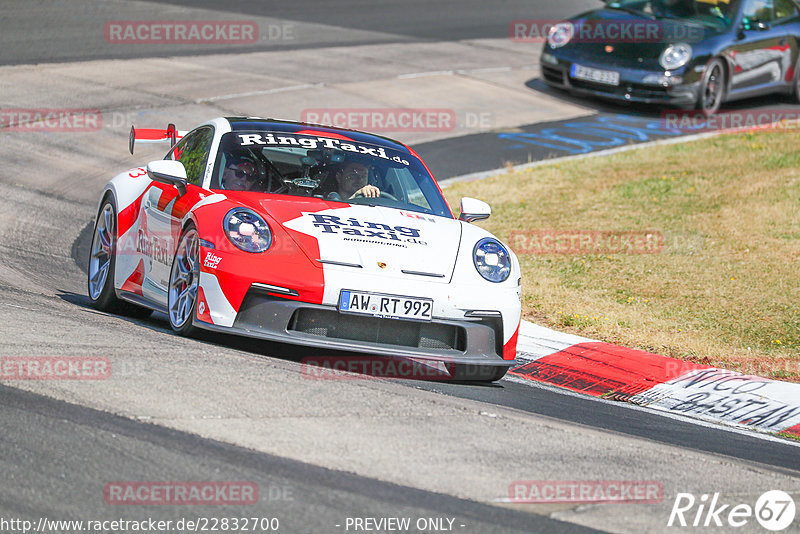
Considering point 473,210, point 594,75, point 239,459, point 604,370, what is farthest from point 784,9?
point 239,459

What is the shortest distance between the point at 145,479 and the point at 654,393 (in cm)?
403

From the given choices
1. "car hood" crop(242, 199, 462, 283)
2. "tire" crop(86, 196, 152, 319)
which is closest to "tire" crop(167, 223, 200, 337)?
"car hood" crop(242, 199, 462, 283)

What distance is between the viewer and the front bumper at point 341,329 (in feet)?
19.7

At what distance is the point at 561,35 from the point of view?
56.7 feet

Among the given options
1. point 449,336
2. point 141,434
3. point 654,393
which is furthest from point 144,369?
Answer: point 654,393

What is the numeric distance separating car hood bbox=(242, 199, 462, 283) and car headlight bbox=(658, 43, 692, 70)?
1039 cm

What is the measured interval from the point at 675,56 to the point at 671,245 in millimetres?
6301

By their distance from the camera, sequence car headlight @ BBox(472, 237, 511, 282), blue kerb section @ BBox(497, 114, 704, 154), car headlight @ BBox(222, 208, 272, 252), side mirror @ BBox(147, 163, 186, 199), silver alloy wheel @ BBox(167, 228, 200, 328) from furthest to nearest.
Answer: blue kerb section @ BBox(497, 114, 704, 154) < side mirror @ BBox(147, 163, 186, 199) < car headlight @ BBox(472, 237, 511, 282) < silver alloy wheel @ BBox(167, 228, 200, 328) < car headlight @ BBox(222, 208, 272, 252)

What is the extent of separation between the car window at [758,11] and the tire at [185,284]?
1300cm

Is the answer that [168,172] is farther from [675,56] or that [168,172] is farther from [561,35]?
[561,35]

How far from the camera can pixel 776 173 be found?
1344 cm

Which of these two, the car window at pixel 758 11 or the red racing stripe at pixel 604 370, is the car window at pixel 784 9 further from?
the red racing stripe at pixel 604 370

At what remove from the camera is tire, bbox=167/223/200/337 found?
20.5 ft

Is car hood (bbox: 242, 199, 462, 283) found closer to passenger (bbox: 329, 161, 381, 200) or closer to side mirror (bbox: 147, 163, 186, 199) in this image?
passenger (bbox: 329, 161, 381, 200)
